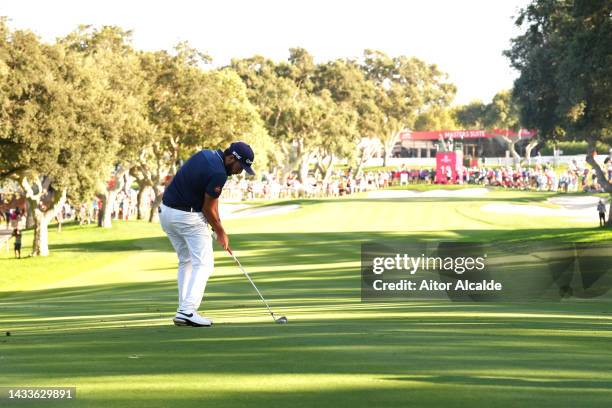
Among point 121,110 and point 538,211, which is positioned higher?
point 121,110

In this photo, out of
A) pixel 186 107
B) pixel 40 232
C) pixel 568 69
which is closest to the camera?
pixel 568 69

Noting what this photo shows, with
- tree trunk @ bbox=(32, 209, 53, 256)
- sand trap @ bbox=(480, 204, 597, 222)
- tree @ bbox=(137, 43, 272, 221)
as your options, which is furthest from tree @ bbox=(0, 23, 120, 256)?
sand trap @ bbox=(480, 204, 597, 222)

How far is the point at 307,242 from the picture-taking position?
50.4 meters

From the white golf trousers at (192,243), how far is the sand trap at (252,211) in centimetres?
6291

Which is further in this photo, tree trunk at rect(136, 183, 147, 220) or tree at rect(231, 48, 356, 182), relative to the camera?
tree at rect(231, 48, 356, 182)

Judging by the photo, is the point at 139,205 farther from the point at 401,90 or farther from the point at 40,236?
the point at 401,90

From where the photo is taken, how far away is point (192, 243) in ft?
41.0

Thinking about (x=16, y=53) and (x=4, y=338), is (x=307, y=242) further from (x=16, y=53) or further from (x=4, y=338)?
(x=4, y=338)

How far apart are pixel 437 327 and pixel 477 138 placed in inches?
6585

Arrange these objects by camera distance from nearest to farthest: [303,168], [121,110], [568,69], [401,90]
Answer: [568,69], [121,110], [303,168], [401,90]

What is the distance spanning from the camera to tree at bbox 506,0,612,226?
39.6 meters

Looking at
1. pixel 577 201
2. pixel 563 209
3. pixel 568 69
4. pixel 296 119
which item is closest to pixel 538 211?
pixel 563 209

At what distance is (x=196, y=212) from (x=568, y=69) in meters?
33.8

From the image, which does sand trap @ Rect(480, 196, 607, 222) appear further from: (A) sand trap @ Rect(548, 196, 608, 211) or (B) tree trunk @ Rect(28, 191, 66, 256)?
(B) tree trunk @ Rect(28, 191, 66, 256)
